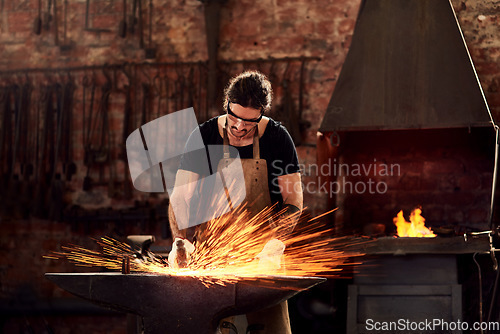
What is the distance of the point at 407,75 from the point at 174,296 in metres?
2.43

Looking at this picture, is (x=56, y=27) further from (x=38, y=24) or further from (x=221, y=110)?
(x=221, y=110)

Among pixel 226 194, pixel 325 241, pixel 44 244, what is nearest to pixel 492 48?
pixel 325 241

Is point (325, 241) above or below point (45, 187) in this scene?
below

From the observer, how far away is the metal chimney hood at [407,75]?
12.4 feet

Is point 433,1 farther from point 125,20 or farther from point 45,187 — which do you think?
point 45,187

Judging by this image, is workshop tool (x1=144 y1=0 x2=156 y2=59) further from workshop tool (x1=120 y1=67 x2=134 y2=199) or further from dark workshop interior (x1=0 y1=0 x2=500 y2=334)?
workshop tool (x1=120 y1=67 x2=134 y2=199)

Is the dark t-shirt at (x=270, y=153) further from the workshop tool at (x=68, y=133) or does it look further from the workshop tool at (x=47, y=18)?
the workshop tool at (x=47, y=18)

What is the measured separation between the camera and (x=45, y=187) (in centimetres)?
464

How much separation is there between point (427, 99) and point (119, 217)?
219 centimetres

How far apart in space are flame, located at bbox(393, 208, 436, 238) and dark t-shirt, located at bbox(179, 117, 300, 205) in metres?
1.47

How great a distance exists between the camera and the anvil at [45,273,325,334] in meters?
1.99

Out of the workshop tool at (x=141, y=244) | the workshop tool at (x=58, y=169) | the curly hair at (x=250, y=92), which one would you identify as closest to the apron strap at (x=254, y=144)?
the curly hair at (x=250, y=92)

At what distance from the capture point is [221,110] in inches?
176

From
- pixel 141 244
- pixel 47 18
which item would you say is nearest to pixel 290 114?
pixel 141 244
